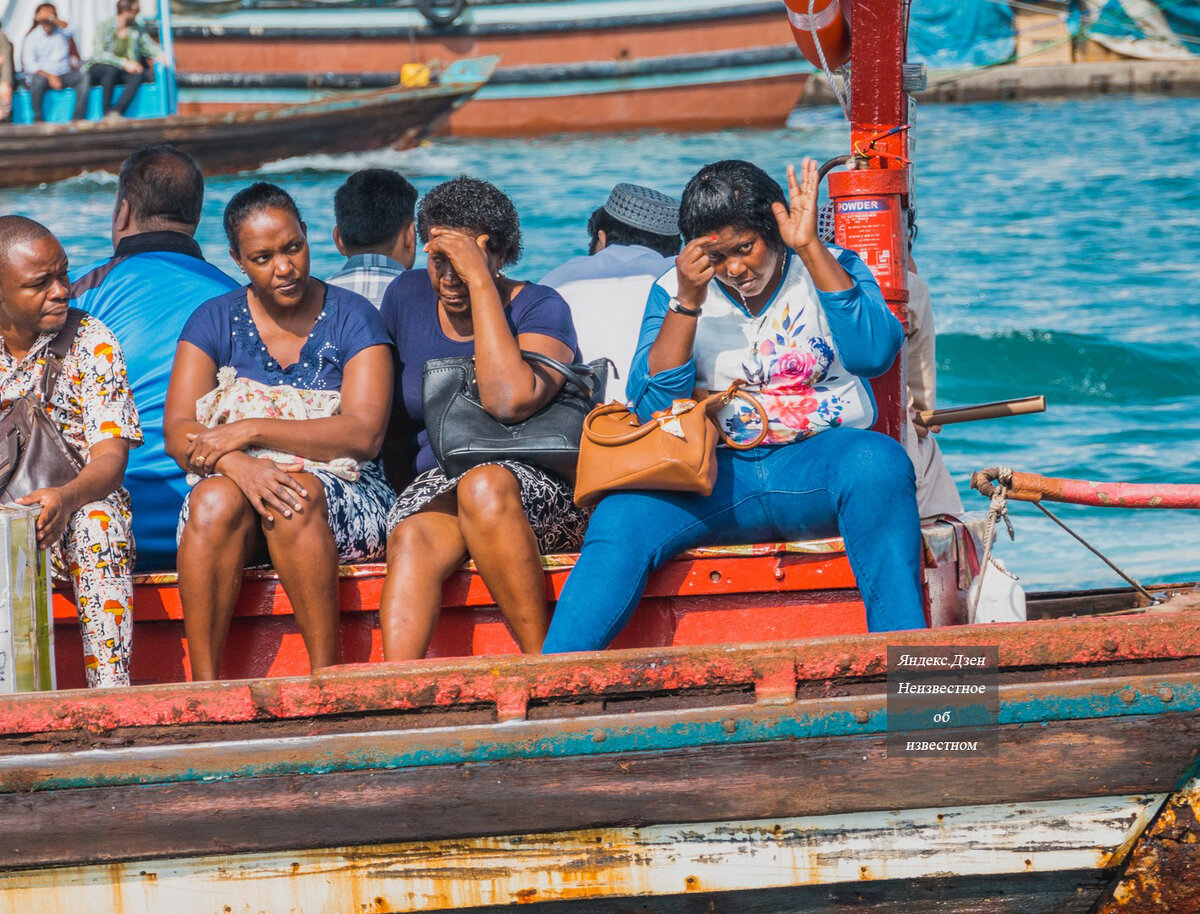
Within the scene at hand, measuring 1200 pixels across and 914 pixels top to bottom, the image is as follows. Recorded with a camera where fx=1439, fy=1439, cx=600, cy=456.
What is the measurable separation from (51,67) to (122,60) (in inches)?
37.1

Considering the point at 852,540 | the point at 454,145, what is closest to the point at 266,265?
the point at 852,540

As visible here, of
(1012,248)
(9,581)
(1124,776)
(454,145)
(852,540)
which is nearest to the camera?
(1124,776)

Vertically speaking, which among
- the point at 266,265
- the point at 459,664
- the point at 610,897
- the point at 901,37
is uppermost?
the point at 901,37

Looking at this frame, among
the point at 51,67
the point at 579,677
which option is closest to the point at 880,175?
the point at 579,677

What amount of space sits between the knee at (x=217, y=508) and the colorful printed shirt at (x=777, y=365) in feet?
3.12

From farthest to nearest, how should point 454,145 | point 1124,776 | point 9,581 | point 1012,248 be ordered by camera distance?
point 454,145
point 1012,248
point 9,581
point 1124,776

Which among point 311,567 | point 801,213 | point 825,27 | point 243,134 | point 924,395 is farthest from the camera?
point 243,134

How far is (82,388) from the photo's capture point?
3449mm

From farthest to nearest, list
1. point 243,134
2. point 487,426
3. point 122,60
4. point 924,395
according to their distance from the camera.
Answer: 1. point 122,60
2. point 243,134
3. point 924,395
4. point 487,426

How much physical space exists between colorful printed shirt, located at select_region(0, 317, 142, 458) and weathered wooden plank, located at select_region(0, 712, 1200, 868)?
967mm

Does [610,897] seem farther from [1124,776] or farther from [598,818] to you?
[1124,776]

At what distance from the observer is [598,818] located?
283cm

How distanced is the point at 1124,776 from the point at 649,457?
1178 mm

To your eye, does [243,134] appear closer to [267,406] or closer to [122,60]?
[122,60]
